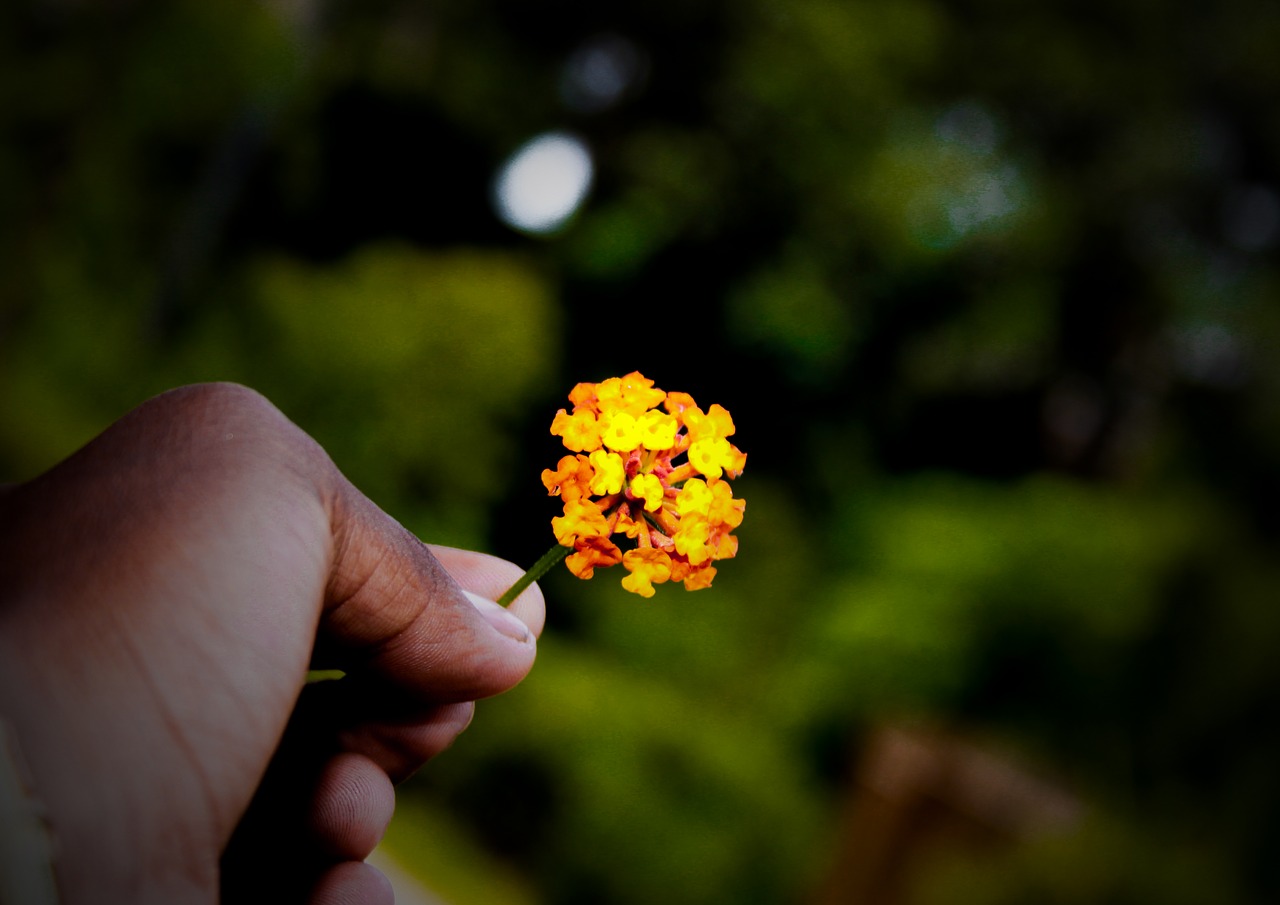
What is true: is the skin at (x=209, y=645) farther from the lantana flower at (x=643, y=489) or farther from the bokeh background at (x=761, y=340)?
the bokeh background at (x=761, y=340)

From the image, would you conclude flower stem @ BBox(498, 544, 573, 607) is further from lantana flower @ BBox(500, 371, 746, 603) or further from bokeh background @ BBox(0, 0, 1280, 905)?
bokeh background @ BBox(0, 0, 1280, 905)

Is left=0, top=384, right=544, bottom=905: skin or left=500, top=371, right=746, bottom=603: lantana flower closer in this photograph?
left=0, top=384, right=544, bottom=905: skin

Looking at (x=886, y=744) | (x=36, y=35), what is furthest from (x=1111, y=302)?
(x=36, y=35)

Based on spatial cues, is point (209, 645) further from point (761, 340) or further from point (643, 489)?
point (761, 340)

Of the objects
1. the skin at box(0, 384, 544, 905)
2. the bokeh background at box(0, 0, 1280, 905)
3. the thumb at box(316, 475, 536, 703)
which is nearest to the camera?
the skin at box(0, 384, 544, 905)

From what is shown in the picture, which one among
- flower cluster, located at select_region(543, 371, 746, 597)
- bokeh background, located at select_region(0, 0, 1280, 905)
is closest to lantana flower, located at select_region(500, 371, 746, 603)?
flower cluster, located at select_region(543, 371, 746, 597)
